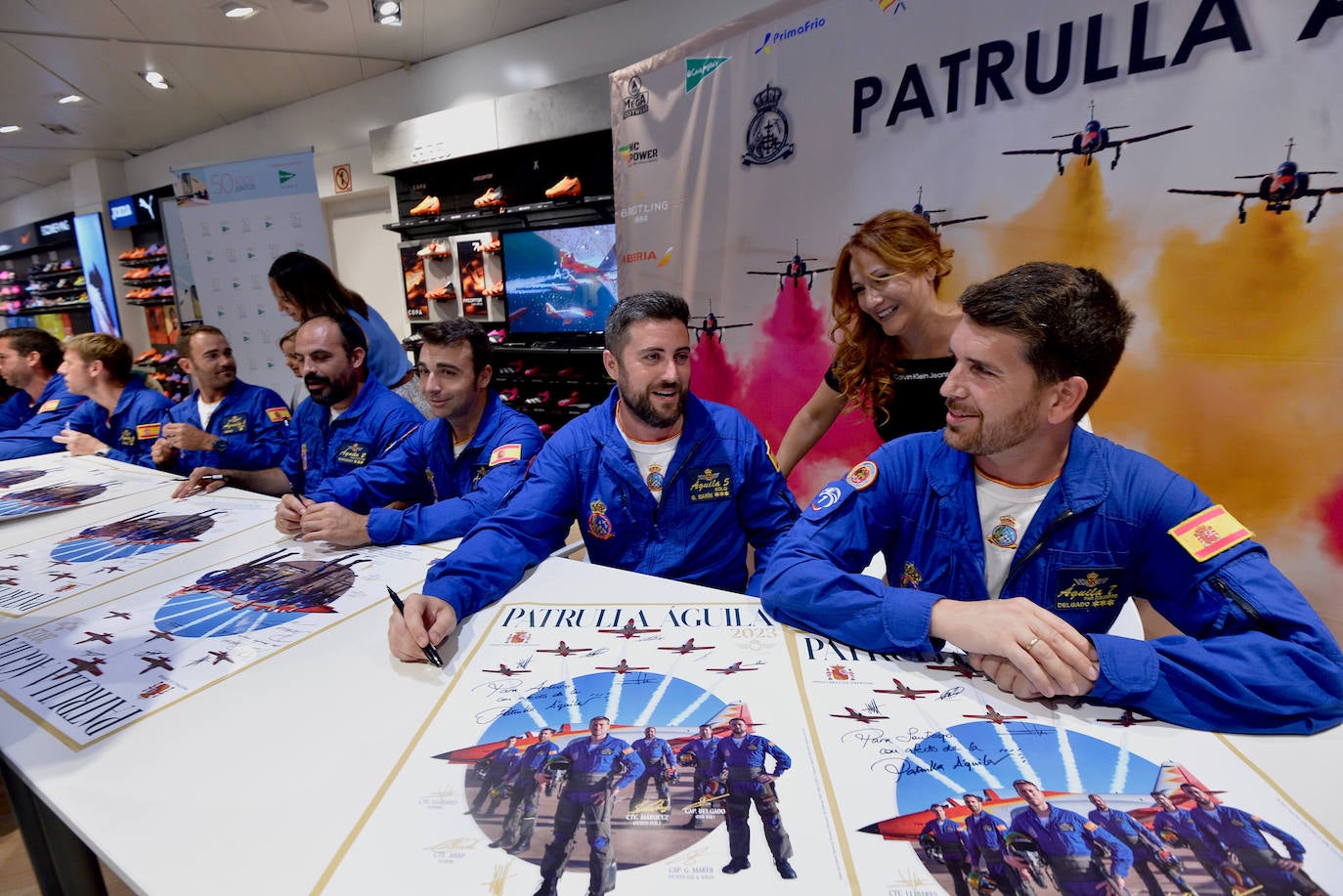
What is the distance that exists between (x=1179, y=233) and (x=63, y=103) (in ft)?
29.2

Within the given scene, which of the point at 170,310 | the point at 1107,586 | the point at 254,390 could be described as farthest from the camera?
the point at 170,310

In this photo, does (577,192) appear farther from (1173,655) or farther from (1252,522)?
(1173,655)

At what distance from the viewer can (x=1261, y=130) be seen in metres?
1.77

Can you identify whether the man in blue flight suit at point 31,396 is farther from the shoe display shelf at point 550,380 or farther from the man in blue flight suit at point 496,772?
the man in blue flight suit at point 496,772

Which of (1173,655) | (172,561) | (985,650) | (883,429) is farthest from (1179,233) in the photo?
(172,561)

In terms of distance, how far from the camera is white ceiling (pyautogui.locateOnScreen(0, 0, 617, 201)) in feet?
13.8

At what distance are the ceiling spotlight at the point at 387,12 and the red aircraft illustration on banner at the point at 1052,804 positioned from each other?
16.8 ft

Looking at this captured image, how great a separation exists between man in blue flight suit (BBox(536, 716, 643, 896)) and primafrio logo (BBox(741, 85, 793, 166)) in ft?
8.79

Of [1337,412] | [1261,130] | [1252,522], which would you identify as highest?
[1261,130]

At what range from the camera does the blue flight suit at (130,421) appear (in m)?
3.52

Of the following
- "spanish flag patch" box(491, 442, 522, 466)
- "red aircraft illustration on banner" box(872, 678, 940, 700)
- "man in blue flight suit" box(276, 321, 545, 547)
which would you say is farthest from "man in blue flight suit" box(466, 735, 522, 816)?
"spanish flag patch" box(491, 442, 522, 466)

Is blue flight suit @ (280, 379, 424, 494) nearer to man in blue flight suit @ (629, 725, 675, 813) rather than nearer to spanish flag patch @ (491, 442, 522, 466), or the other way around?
spanish flag patch @ (491, 442, 522, 466)

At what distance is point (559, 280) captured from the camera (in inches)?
196

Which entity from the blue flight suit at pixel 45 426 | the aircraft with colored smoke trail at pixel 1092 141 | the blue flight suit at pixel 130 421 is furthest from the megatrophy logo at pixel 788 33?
the blue flight suit at pixel 45 426
